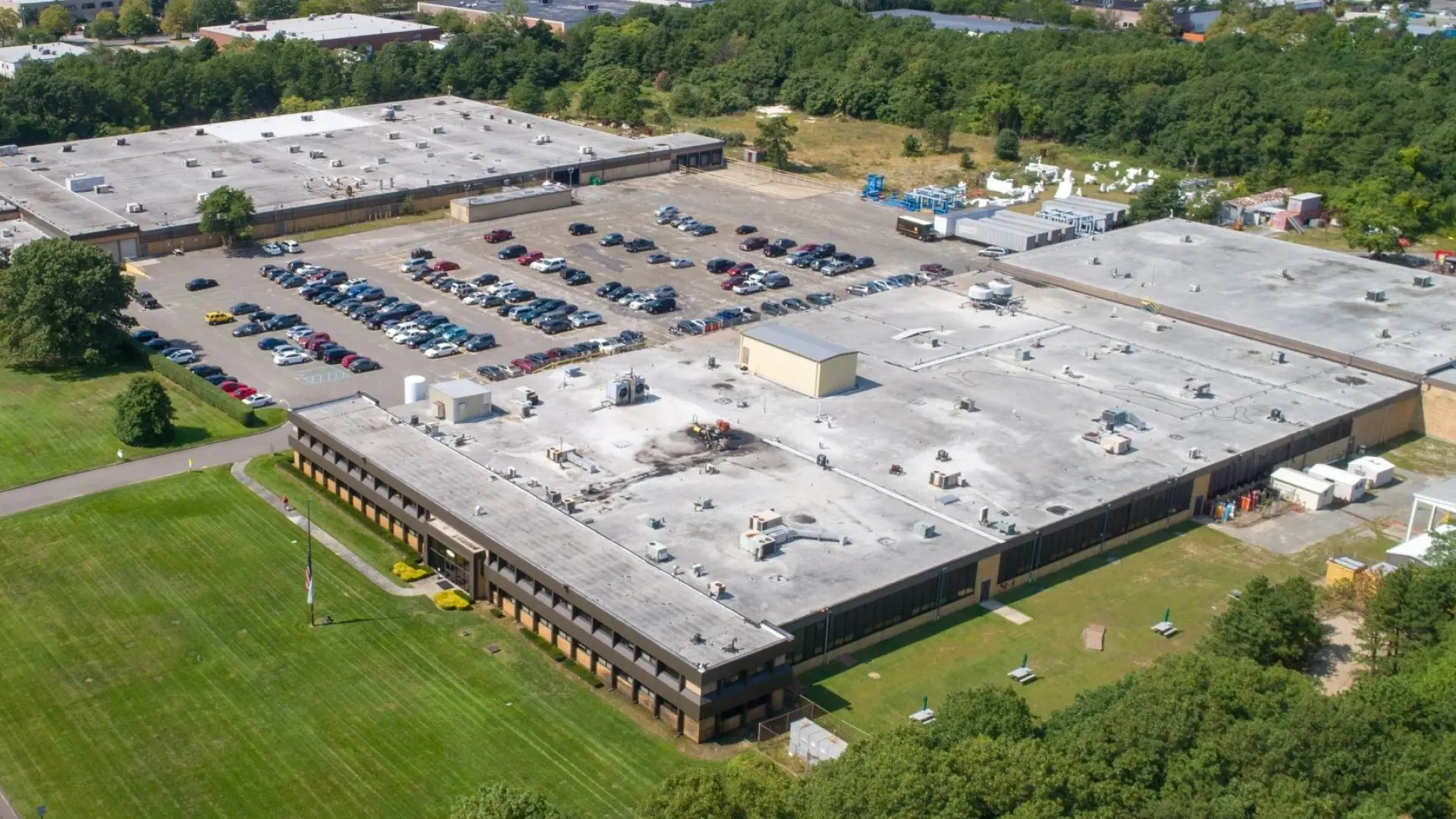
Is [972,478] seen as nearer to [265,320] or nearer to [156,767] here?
[156,767]

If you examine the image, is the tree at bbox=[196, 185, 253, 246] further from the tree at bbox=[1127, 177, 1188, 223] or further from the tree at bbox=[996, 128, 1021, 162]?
the tree at bbox=[996, 128, 1021, 162]

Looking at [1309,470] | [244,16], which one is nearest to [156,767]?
[1309,470]

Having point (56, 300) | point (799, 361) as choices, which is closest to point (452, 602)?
point (799, 361)

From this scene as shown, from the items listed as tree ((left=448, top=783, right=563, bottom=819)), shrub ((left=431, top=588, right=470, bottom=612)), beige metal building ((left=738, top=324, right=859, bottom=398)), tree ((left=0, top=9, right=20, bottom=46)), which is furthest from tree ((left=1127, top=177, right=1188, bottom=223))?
tree ((left=0, top=9, right=20, bottom=46))

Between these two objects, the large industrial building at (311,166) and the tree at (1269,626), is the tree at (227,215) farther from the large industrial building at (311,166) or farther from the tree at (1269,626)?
the tree at (1269,626)

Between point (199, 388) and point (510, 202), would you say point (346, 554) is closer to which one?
point (199, 388)

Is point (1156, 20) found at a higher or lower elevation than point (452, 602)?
higher

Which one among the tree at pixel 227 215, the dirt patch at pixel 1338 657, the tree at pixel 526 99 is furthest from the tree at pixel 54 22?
the dirt patch at pixel 1338 657
